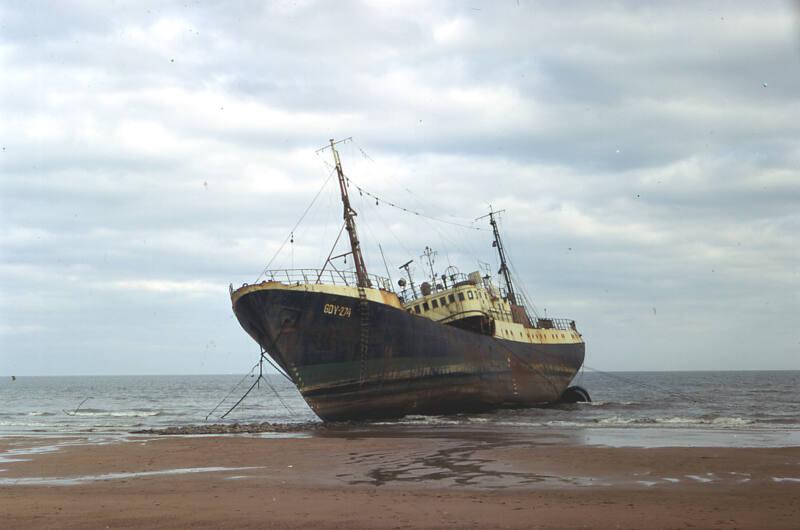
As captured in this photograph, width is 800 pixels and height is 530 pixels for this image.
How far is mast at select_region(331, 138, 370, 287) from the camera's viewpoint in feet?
120

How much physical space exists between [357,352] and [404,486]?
19.4 meters

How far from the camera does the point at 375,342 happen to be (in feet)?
110

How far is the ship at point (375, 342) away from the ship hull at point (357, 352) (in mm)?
48

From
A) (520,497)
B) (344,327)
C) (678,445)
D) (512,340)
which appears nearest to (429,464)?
(520,497)

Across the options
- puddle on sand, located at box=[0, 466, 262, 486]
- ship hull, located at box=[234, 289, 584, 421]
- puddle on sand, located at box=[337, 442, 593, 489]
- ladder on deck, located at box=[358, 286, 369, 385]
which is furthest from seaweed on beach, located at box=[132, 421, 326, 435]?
puddle on sand, located at box=[0, 466, 262, 486]

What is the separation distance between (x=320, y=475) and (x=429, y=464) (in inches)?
114

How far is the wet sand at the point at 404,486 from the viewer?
10867 millimetres

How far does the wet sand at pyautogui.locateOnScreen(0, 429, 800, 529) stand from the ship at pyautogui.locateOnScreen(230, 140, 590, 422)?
33.1ft

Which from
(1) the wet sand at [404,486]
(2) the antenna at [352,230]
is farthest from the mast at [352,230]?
(1) the wet sand at [404,486]

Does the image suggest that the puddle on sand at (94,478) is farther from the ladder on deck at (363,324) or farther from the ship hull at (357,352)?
the ladder on deck at (363,324)

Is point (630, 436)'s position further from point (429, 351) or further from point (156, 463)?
point (156, 463)

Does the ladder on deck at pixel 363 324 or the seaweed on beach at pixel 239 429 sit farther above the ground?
the ladder on deck at pixel 363 324

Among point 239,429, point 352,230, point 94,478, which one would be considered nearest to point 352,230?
point 352,230

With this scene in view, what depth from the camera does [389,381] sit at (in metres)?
34.6
